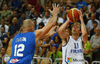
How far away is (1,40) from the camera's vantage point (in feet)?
37.6

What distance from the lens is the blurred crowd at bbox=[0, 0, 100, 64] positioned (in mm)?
9375

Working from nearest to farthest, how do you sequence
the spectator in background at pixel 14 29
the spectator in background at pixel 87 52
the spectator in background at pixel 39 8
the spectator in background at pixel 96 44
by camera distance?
the spectator in background at pixel 87 52 < the spectator in background at pixel 96 44 < the spectator in background at pixel 14 29 < the spectator in background at pixel 39 8

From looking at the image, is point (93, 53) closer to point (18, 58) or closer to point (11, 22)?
point (18, 58)

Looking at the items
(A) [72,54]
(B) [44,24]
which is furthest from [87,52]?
(B) [44,24]

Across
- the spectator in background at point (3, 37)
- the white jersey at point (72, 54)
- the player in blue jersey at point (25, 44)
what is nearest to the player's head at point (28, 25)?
the player in blue jersey at point (25, 44)

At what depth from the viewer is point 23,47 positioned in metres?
4.83

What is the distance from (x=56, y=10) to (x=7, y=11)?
9.36m

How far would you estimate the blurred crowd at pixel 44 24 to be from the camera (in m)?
9.38

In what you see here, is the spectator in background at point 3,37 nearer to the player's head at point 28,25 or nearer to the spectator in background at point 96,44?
the spectator in background at point 96,44

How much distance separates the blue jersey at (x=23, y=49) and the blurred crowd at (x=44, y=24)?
3436mm

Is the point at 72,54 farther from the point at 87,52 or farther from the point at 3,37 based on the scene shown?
the point at 3,37

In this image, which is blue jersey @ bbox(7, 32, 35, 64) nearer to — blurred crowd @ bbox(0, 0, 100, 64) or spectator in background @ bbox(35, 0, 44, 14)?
blurred crowd @ bbox(0, 0, 100, 64)

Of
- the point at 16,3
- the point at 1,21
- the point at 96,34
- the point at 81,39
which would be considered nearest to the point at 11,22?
the point at 1,21

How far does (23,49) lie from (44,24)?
23.8 ft
